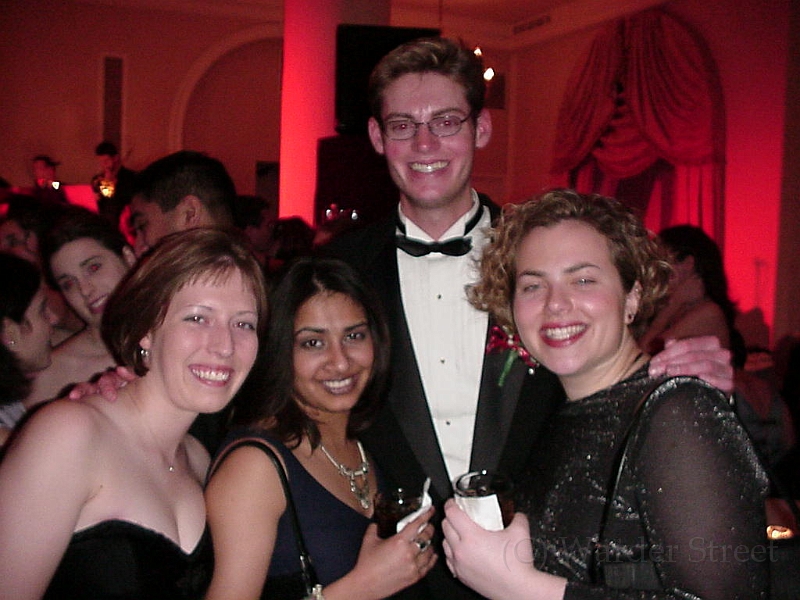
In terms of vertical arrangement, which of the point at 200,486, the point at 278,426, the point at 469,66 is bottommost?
the point at 200,486

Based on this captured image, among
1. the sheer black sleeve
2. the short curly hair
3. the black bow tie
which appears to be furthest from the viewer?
the black bow tie

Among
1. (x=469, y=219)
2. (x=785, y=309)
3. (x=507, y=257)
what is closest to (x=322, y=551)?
(x=507, y=257)

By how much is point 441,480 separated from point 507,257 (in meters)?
0.79

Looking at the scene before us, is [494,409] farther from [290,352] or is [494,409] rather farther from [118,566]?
[118,566]

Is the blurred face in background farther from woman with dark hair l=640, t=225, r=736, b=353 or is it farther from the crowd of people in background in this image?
woman with dark hair l=640, t=225, r=736, b=353

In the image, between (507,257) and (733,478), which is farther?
(507,257)

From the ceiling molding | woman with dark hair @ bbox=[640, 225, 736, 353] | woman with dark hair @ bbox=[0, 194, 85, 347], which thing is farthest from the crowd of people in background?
the ceiling molding

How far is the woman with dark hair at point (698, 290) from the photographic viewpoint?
14.0 feet

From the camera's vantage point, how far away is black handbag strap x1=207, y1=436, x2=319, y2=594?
183cm

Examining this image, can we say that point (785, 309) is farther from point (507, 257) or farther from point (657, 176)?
point (507, 257)

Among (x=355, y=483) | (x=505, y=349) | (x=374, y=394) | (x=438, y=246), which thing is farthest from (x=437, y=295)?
(x=355, y=483)

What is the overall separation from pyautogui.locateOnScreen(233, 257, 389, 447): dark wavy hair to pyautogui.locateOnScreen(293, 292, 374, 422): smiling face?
0.9 inches

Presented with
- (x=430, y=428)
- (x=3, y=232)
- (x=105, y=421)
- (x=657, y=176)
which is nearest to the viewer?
(x=105, y=421)

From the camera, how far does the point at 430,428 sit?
7.55ft
